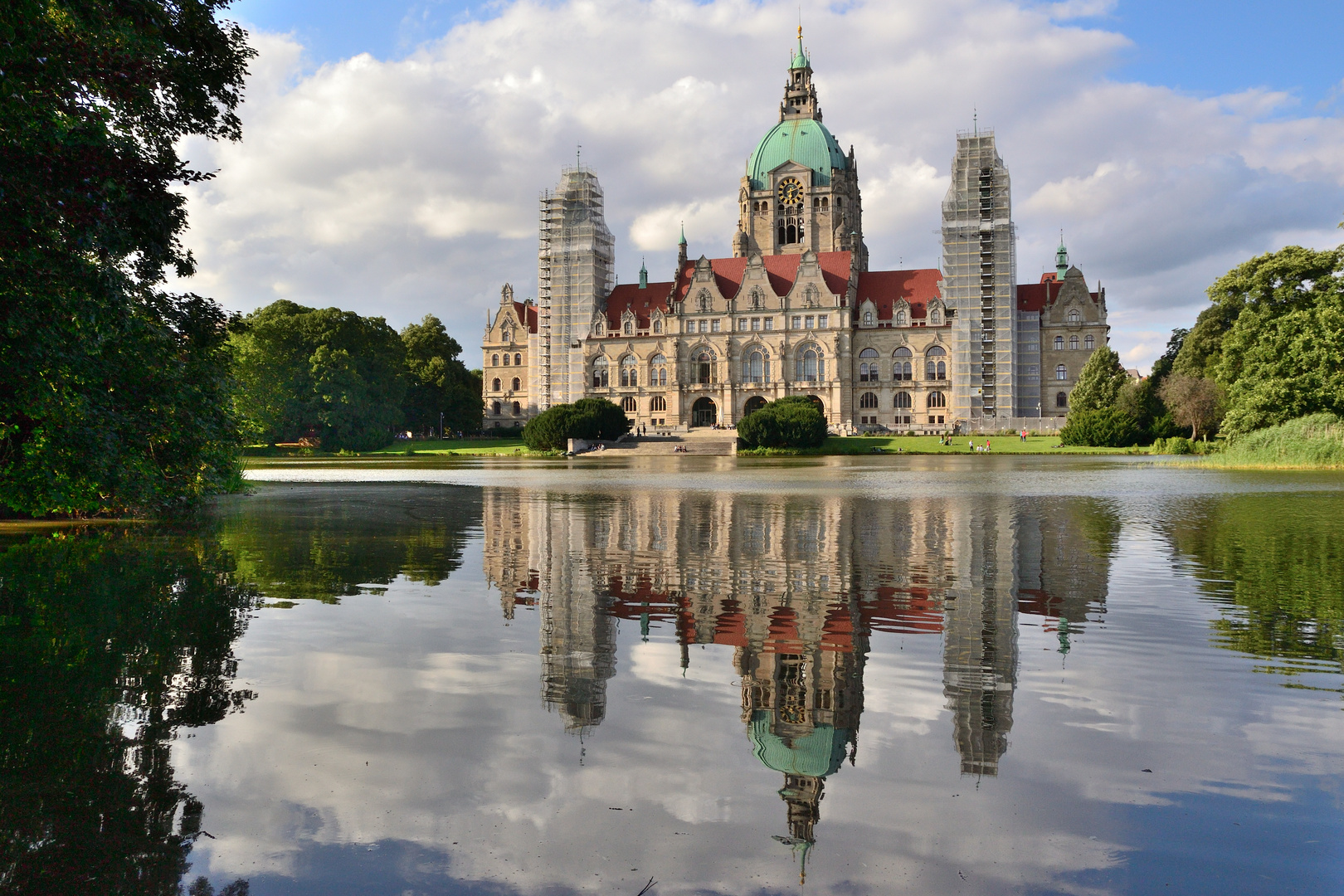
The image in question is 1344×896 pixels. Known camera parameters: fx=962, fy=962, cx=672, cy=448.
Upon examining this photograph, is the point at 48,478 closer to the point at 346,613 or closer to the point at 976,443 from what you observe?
the point at 346,613

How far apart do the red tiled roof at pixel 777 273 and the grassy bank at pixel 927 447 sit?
2214cm

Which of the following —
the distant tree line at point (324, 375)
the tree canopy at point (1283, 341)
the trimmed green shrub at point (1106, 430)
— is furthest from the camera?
the distant tree line at point (324, 375)

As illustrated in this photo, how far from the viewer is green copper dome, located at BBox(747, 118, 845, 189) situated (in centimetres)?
10200

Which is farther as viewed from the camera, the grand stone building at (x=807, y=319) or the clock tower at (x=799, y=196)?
the clock tower at (x=799, y=196)

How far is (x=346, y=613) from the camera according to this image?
938 cm

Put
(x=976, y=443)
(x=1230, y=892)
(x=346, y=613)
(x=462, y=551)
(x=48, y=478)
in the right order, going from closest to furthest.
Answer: (x=1230, y=892), (x=346, y=613), (x=48, y=478), (x=462, y=551), (x=976, y=443)

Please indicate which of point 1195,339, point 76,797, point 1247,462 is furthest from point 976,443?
point 76,797

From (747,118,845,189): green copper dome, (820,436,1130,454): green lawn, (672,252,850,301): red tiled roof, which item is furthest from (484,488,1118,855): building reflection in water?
(747,118,845,189): green copper dome

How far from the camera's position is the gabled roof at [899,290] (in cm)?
9281

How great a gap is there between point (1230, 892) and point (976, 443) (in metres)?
71.3

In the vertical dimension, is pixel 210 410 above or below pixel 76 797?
above

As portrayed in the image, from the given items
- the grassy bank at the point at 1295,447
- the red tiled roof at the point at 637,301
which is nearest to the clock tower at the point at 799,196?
the red tiled roof at the point at 637,301

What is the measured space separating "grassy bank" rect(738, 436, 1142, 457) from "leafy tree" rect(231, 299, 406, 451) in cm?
2899

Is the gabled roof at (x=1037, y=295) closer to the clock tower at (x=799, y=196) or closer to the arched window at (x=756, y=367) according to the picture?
the clock tower at (x=799, y=196)
